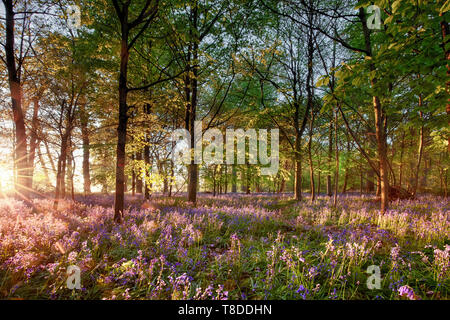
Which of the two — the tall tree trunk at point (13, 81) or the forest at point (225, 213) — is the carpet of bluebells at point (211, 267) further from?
the tall tree trunk at point (13, 81)

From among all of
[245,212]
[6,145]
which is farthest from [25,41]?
[6,145]

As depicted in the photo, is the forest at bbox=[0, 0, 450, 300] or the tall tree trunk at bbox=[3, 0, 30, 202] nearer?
the forest at bbox=[0, 0, 450, 300]

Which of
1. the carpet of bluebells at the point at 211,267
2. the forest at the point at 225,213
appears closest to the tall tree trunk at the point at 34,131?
the forest at the point at 225,213

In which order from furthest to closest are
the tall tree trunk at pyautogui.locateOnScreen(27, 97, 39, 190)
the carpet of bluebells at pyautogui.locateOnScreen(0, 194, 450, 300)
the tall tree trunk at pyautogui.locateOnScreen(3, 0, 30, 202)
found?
1. the tall tree trunk at pyautogui.locateOnScreen(27, 97, 39, 190)
2. the tall tree trunk at pyautogui.locateOnScreen(3, 0, 30, 202)
3. the carpet of bluebells at pyautogui.locateOnScreen(0, 194, 450, 300)

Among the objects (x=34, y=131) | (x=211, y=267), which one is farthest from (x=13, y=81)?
(x=211, y=267)

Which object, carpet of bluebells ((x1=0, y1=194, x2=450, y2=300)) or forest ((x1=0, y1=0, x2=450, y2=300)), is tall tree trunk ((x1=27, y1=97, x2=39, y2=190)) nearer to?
forest ((x1=0, y1=0, x2=450, y2=300))

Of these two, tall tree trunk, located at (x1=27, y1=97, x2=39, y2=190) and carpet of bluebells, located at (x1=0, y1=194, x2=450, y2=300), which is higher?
tall tree trunk, located at (x1=27, y1=97, x2=39, y2=190)

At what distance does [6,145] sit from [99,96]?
66.6ft

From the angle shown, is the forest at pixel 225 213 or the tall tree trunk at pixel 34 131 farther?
the tall tree trunk at pixel 34 131

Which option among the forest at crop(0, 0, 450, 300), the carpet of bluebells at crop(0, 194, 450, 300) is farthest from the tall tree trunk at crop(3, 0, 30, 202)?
the carpet of bluebells at crop(0, 194, 450, 300)

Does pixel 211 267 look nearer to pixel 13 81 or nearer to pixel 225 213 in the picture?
pixel 225 213

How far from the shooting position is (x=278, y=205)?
35.0 ft
